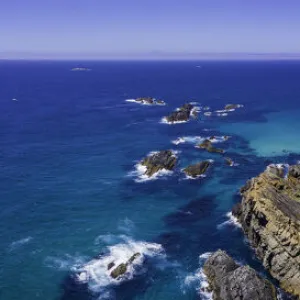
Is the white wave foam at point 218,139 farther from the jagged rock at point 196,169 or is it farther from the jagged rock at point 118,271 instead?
the jagged rock at point 118,271

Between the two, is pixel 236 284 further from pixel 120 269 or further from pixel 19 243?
pixel 19 243

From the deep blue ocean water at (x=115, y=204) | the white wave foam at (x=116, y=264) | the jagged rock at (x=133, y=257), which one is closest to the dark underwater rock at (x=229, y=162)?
the deep blue ocean water at (x=115, y=204)

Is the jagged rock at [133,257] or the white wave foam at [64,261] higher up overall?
the jagged rock at [133,257]

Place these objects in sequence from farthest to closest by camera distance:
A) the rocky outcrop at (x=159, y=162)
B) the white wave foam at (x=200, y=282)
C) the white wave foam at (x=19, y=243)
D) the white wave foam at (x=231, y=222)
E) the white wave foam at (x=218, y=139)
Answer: the white wave foam at (x=218, y=139)
the rocky outcrop at (x=159, y=162)
the white wave foam at (x=231, y=222)
the white wave foam at (x=19, y=243)
the white wave foam at (x=200, y=282)

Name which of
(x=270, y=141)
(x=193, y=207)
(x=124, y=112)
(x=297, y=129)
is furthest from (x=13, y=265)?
(x=124, y=112)

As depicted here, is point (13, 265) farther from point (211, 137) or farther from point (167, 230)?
point (211, 137)

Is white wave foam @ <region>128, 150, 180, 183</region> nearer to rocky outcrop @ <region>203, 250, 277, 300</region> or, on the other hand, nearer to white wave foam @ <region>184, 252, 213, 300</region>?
white wave foam @ <region>184, 252, 213, 300</region>

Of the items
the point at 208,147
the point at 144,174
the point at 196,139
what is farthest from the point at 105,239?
the point at 196,139
